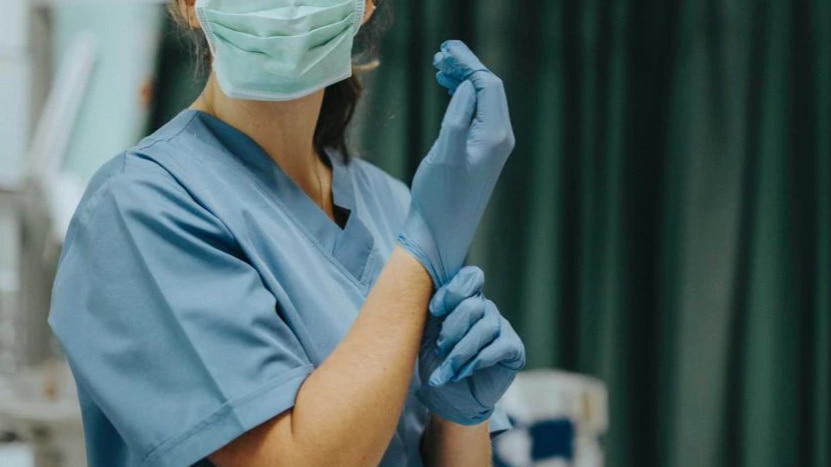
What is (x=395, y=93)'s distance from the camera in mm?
1974

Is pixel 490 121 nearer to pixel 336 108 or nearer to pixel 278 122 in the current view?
pixel 278 122

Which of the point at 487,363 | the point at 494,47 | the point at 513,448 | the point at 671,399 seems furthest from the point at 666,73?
the point at 487,363

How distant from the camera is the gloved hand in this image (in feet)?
2.84

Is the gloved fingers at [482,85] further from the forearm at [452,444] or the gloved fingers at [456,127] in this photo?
the forearm at [452,444]

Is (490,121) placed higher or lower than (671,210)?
higher

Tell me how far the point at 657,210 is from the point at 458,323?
115cm

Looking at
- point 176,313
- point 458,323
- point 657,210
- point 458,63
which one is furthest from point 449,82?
point 657,210

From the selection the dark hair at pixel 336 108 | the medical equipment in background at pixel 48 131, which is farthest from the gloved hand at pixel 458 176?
the medical equipment in background at pixel 48 131

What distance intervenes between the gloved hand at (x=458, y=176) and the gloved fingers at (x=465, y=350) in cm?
5

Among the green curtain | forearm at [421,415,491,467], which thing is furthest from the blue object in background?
forearm at [421,415,491,467]

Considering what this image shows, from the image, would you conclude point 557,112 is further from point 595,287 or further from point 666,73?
point 595,287

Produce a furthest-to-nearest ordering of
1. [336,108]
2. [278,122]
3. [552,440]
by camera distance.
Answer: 1. [552,440]
2. [336,108]
3. [278,122]

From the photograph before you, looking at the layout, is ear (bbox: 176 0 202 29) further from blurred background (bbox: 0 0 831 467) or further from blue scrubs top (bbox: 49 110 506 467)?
blurred background (bbox: 0 0 831 467)

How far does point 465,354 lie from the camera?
0.85m
